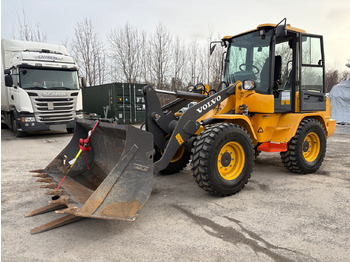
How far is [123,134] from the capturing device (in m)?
3.68

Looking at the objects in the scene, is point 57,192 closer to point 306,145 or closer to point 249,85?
point 249,85

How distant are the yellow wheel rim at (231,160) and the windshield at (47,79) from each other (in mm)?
8511

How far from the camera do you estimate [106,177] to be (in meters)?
3.11

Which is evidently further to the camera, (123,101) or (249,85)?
(123,101)

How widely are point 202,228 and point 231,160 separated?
1332mm

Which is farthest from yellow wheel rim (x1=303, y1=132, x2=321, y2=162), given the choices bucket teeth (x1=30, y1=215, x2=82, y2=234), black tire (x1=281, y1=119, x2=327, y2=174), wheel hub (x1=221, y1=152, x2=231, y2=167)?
bucket teeth (x1=30, y1=215, x2=82, y2=234)

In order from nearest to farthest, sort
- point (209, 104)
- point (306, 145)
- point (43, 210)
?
point (43, 210), point (209, 104), point (306, 145)

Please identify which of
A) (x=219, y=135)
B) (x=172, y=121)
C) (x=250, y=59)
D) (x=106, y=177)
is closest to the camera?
(x=106, y=177)

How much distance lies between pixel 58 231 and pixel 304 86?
15.9 ft

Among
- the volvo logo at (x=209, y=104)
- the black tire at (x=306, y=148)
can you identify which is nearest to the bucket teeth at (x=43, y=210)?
the volvo logo at (x=209, y=104)

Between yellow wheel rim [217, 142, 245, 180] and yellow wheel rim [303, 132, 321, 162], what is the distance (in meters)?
1.98

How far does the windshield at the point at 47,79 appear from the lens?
1015cm

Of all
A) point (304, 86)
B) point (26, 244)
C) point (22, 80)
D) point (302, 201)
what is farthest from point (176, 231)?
point (22, 80)

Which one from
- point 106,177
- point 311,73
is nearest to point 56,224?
point 106,177
